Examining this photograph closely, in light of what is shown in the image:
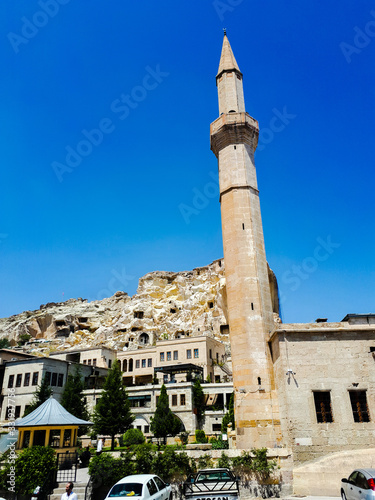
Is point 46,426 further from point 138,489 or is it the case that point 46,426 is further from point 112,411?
point 112,411

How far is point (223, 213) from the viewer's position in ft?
82.5

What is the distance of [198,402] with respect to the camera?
3706cm

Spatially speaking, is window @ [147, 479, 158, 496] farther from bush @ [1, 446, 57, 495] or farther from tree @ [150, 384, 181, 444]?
tree @ [150, 384, 181, 444]

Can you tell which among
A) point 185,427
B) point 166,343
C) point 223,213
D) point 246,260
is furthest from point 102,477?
point 166,343

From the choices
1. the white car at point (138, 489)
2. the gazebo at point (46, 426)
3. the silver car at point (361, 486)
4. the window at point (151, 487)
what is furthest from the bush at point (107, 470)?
the silver car at point (361, 486)

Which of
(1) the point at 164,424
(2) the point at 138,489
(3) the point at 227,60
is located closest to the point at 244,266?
(2) the point at 138,489

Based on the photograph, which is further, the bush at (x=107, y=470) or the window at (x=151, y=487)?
the bush at (x=107, y=470)

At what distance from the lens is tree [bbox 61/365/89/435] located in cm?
3625

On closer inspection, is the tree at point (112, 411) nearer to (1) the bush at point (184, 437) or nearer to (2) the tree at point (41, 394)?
(1) the bush at point (184, 437)

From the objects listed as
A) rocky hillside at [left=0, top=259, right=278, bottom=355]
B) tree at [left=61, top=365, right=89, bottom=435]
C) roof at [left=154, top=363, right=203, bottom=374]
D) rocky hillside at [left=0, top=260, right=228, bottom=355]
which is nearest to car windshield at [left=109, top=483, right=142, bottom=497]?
tree at [left=61, top=365, right=89, bottom=435]

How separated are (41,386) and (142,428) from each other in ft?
35.4

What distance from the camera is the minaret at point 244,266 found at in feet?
64.8

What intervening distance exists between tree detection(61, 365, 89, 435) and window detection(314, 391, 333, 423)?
2632 centimetres

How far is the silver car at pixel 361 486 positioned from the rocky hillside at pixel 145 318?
47.5 metres
